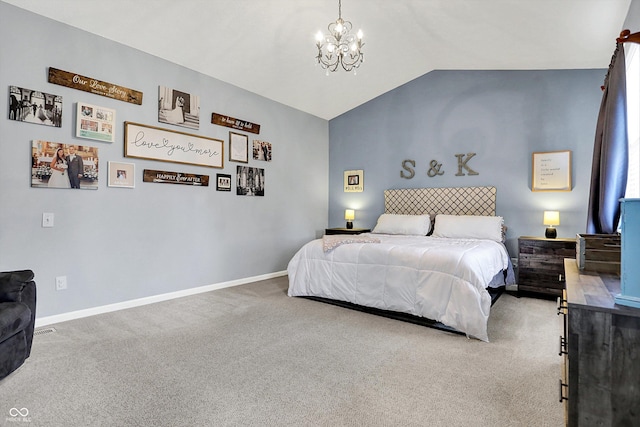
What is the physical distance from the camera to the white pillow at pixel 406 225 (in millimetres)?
4945

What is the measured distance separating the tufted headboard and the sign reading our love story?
2.92m

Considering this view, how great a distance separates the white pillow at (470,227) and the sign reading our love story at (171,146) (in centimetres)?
324

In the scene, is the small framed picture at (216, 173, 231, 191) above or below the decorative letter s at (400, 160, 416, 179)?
below

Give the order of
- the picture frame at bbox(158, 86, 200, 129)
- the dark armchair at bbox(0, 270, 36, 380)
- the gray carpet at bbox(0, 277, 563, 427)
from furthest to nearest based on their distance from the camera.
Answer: the picture frame at bbox(158, 86, 200, 129), the dark armchair at bbox(0, 270, 36, 380), the gray carpet at bbox(0, 277, 563, 427)

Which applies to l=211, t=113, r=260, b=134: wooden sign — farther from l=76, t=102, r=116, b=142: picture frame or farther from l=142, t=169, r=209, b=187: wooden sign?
l=76, t=102, r=116, b=142: picture frame

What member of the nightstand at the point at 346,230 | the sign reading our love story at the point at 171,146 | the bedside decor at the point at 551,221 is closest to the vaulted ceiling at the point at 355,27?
the sign reading our love story at the point at 171,146

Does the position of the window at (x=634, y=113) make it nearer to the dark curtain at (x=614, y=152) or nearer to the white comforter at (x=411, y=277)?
the dark curtain at (x=614, y=152)

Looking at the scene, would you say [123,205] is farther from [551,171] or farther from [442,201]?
[551,171]

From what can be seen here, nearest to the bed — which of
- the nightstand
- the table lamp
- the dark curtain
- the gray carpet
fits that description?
the gray carpet

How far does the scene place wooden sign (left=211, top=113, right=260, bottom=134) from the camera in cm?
449

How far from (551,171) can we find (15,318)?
566cm

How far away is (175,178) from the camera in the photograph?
4.06 meters

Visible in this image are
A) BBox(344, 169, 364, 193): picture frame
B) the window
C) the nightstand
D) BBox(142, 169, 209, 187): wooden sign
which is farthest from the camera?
BBox(344, 169, 364, 193): picture frame

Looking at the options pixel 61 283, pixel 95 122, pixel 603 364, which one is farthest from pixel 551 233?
pixel 61 283
